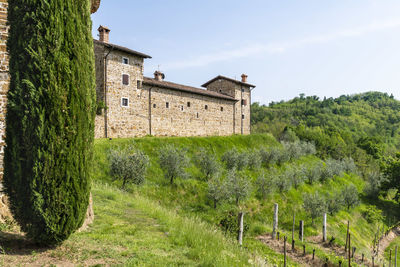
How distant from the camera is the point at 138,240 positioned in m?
5.90

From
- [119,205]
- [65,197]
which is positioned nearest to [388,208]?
[119,205]

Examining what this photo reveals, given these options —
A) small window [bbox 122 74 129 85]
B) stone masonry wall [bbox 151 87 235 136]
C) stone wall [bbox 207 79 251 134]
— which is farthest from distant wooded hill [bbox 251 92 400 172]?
small window [bbox 122 74 129 85]

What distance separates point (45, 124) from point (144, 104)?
23.4m

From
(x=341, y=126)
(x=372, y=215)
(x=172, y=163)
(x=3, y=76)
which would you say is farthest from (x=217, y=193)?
(x=341, y=126)

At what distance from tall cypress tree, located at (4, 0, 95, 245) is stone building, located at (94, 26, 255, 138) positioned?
64.6ft

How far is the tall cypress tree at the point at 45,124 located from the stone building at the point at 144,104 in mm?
19676

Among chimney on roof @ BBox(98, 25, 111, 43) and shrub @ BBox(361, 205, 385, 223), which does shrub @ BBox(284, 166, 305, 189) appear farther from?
chimney on roof @ BBox(98, 25, 111, 43)

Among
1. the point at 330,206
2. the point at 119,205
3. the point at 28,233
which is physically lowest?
the point at 330,206

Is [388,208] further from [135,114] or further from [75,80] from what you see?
[75,80]

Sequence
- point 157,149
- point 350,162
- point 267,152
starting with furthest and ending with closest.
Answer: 1. point 350,162
2. point 267,152
3. point 157,149

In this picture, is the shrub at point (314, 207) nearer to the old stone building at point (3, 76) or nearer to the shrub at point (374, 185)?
the shrub at point (374, 185)

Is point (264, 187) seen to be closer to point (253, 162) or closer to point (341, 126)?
point (253, 162)

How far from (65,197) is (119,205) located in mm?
5338

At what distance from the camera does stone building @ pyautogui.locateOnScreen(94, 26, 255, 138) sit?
24.3m
